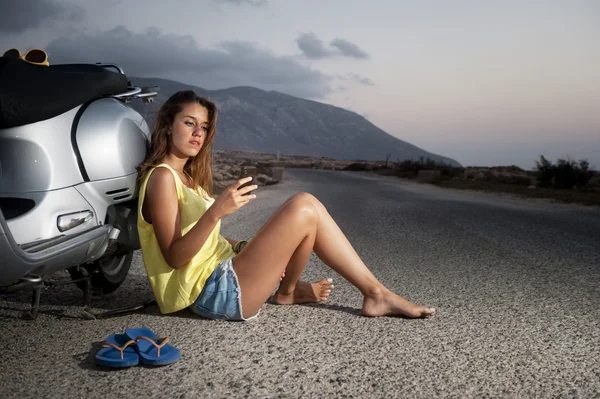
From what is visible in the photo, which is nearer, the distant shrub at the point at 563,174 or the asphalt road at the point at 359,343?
the asphalt road at the point at 359,343

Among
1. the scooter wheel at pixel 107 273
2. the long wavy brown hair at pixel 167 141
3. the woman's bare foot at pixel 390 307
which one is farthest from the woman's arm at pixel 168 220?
the woman's bare foot at pixel 390 307

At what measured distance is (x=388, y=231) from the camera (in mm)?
7742

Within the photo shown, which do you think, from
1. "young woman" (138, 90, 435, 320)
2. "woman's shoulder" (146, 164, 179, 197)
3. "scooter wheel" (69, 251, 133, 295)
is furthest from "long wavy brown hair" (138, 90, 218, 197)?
"scooter wheel" (69, 251, 133, 295)

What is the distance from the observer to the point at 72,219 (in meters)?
2.93

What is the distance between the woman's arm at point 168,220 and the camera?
3111 mm

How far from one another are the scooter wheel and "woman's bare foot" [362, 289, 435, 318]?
1673mm

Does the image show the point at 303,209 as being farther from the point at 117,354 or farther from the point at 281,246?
the point at 117,354

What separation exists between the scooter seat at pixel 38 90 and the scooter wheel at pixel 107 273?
111cm

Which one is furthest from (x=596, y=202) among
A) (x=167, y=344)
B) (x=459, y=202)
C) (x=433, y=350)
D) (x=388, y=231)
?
(x=167, y=344)

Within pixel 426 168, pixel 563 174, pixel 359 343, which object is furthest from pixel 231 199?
pixel 426 168

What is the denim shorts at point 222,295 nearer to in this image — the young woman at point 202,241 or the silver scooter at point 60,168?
the young woman at point 202,241

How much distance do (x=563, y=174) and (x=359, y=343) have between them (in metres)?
20.2

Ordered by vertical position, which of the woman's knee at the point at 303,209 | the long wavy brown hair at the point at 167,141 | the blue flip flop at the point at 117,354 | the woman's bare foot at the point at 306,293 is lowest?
the blue flip flop at the point at 117,354

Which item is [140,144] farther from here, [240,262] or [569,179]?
[569,179]
